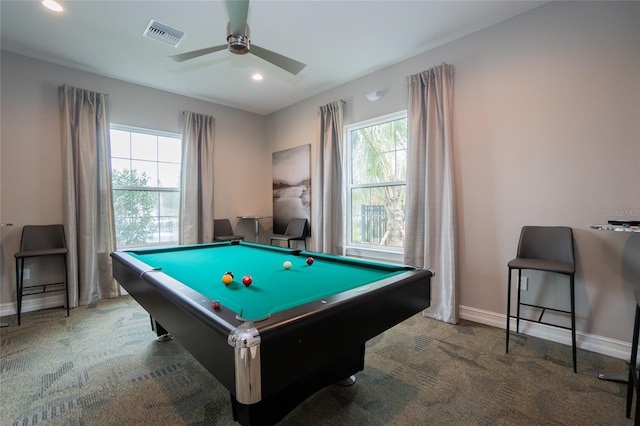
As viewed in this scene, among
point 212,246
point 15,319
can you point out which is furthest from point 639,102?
point 15,319

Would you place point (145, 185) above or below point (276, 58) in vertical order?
below

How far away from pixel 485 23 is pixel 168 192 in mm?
4322

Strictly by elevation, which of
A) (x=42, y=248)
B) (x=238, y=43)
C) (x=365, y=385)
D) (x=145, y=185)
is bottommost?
(x=365, y=385)

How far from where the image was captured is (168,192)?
4254 mm

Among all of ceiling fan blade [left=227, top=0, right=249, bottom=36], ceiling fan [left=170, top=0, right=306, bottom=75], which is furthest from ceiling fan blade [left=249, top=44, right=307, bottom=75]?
ceiling fan blade [left=227, top=0, right=249, bottom=36]

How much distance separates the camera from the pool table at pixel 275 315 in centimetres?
90

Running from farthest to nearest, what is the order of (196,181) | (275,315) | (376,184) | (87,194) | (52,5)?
(196,181), (376,184), (87,194), (52,5), (275,315)

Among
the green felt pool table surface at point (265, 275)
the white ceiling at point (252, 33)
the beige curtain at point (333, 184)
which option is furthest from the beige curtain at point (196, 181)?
the beige curtain at point (333, 184)

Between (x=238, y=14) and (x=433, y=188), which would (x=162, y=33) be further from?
(x=433, y=188)

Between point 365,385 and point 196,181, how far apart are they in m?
3.59

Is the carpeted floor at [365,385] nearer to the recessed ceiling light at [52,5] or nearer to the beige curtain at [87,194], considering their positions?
the beige curtain at [87,194]

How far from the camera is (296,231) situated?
447 centimetres

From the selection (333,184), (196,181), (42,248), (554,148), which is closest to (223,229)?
(196,181)

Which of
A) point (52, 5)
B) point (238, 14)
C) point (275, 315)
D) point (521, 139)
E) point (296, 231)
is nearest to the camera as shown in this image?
point (275, 315)
